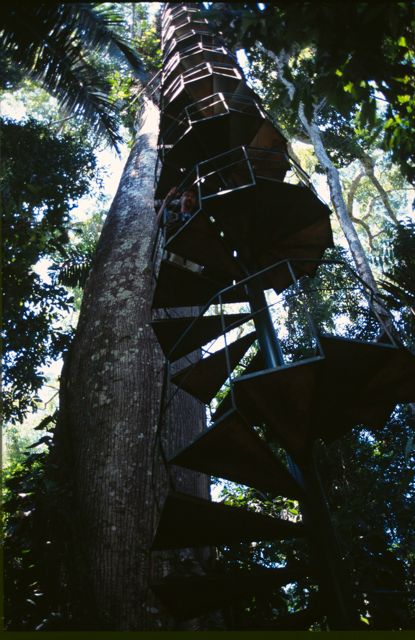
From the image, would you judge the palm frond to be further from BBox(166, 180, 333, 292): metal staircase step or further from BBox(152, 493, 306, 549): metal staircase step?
BBox(152, 493, 306, 549): metal staircase step

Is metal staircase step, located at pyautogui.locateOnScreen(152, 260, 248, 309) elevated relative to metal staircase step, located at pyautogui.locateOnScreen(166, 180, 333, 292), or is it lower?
→ lower

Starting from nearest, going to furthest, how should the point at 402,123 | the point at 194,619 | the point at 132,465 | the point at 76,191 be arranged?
the point at 402,123 → the point at 194,619 → the point at 132,465 → the point at 76,191

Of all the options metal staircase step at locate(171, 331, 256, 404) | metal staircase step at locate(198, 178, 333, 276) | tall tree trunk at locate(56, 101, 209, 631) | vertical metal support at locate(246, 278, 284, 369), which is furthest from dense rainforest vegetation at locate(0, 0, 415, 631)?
vertical metal support at locate(246, 278, 284, 369)

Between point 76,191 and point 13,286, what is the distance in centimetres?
383

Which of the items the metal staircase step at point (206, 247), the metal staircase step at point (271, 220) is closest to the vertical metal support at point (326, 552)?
the metal staircase step at point (206, 247)

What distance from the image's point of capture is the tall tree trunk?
9.59 feet

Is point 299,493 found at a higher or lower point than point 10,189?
lower

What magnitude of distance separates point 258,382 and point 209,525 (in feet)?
3.10

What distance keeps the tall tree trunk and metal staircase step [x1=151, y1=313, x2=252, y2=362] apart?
36 centimetres

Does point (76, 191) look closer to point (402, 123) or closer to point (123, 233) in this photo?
point (123, 233)

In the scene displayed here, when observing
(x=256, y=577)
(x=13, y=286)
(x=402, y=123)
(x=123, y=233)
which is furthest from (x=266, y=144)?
(x=256, y=577)

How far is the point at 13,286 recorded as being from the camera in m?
6.36

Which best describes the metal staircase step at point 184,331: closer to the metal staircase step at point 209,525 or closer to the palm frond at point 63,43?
the metal staircase step at point 209,525

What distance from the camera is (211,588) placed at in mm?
2799
